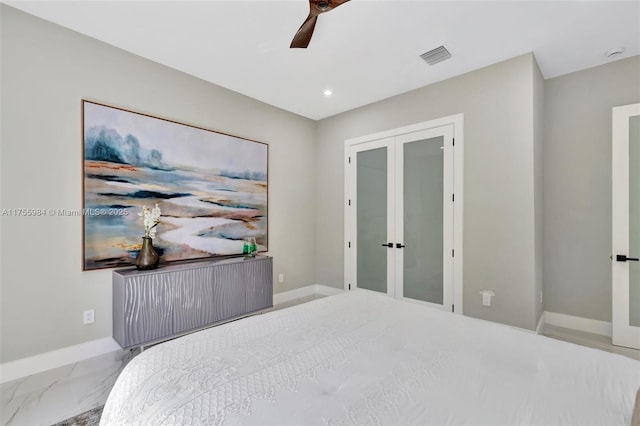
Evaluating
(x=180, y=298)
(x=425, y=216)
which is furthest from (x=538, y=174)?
(x=180, y=298)

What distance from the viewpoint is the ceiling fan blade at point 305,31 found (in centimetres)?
197

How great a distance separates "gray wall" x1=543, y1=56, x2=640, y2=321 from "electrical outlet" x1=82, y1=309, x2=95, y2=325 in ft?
14.9

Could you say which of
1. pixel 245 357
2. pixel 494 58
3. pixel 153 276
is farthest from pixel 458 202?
pixel 153 276

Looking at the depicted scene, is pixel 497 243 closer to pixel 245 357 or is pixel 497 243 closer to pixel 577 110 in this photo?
pixel 577 110

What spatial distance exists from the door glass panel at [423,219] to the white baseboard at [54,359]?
318cm

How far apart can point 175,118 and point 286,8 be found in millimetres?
1687

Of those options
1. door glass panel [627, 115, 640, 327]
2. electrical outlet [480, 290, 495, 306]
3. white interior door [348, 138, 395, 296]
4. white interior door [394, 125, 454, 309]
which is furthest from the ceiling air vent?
electrical outlet [480, 290, 495, 306]

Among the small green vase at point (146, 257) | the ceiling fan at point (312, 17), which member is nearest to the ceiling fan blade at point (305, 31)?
the ceiling fan at point (312, 17)

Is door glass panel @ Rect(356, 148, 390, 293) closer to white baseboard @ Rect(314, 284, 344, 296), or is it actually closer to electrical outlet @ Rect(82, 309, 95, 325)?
white baseboard @ Rect(314, 284, 344, 296)

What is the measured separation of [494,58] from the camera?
296 cm

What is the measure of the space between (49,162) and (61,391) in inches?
67.6

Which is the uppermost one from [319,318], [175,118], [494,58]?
[494,58]

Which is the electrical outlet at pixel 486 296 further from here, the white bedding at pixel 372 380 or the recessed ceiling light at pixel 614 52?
the recessed ceiling light at pixel 614 52

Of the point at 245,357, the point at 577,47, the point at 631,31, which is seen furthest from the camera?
the point at 577,47
